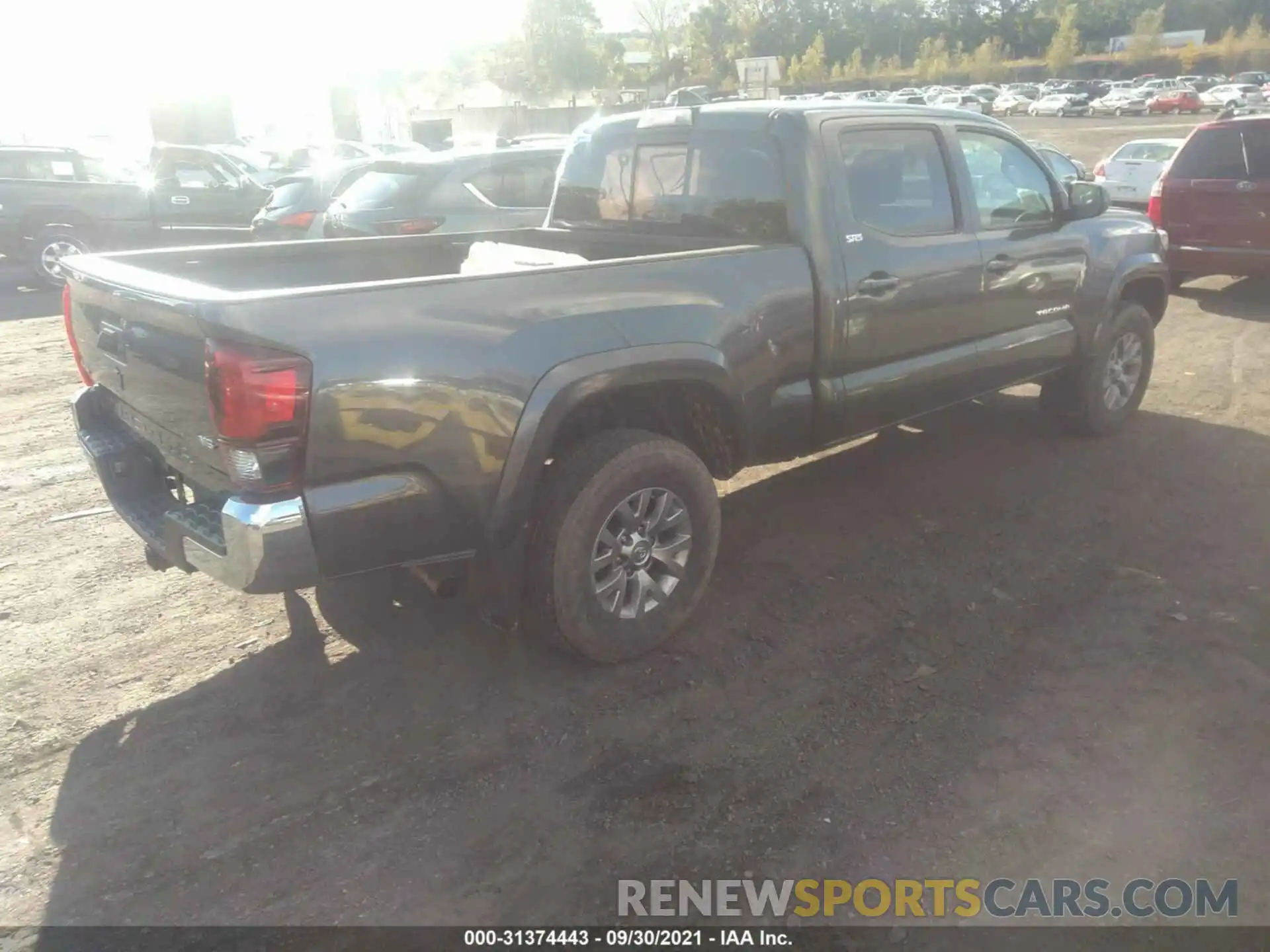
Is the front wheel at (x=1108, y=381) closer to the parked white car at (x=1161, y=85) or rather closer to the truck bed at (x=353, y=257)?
the truck bed at (x=353, y=257)

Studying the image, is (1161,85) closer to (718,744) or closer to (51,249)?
(51,249)

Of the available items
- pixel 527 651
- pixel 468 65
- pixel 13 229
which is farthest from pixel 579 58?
pixel 527 651

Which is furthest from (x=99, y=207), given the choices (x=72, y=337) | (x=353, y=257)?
(x=72, y=337)

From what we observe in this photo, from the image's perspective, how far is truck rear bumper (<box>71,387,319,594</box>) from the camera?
2881 millimetres

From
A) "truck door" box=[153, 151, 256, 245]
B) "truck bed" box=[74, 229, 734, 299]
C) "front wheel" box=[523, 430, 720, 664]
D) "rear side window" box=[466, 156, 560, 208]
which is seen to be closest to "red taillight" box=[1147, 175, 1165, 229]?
"rear side window" box=[466, 156, 560, 208]

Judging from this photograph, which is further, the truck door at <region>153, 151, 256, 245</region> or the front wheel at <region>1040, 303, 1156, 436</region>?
the truck door at <region>153, 151, 256, 245</region>

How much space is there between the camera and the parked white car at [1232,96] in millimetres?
46875

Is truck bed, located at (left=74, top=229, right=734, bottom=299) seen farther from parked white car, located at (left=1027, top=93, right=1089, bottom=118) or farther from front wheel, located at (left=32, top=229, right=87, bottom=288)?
parked white car, located at (left=1027, top=93, right=1089, bottom=118)

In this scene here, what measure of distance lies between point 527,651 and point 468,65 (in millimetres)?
104965

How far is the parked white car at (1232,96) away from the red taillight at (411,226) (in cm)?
4844

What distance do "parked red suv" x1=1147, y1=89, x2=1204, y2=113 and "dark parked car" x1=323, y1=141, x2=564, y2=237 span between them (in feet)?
178

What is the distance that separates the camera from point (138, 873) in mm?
2742

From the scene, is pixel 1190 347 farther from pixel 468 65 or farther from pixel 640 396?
pixel 468 65

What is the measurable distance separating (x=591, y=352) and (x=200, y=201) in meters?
12.2
